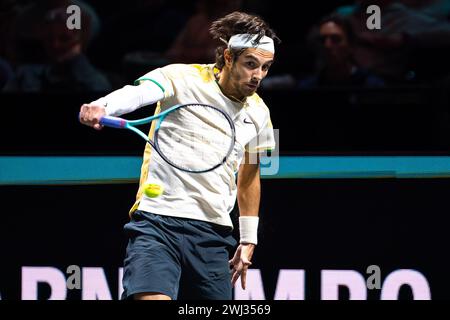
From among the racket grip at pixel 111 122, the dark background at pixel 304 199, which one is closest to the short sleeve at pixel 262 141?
the dark background at pixel 304 199

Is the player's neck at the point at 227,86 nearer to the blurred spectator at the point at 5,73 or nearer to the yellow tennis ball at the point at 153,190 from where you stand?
the yellow tennis ball at the point at 153,190

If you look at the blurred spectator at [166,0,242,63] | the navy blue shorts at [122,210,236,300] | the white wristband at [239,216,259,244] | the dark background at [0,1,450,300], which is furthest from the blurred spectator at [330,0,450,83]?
the navy blue shorts at [122,210,236,300]

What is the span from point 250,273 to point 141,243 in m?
1.42

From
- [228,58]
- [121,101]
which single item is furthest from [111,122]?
[228,58]

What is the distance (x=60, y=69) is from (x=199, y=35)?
86 cm

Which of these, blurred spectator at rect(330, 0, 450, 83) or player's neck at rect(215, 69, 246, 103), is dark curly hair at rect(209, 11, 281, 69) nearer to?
player's neck at rect(215, 69, 246, 103)

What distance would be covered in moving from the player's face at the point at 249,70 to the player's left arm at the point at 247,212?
444 millimetres

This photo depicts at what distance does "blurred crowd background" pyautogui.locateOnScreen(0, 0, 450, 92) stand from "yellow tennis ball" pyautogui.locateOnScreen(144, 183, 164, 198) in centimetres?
163

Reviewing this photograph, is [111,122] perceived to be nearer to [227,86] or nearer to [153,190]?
[153,190]

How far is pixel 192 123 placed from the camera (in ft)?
17.6

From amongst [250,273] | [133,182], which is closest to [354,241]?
[250,273]

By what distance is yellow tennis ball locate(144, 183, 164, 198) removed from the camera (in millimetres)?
5301

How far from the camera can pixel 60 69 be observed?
7031mm

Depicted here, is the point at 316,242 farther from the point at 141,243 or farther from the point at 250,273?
the point at 141,243
